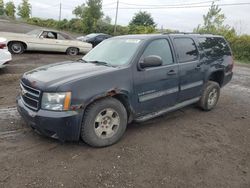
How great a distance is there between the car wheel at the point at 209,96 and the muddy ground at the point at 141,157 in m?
0.57

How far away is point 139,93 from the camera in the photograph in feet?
14.9

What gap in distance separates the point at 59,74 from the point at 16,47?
10.3 m

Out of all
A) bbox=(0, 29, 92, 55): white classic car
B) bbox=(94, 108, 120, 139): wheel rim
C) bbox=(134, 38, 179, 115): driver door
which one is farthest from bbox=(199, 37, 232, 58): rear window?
bbox=(0, 29, 92, 55): white classic car

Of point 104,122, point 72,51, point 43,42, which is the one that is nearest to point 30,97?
point 104,122

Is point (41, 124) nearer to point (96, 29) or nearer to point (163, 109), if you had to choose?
point (163, 109)

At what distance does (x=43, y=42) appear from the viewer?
14016 mm

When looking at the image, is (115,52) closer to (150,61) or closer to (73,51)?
(150,61)

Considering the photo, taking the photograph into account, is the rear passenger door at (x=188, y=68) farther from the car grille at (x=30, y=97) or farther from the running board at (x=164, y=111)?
the car grille at (x=30, y=97)

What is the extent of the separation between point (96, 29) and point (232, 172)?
39340 mm

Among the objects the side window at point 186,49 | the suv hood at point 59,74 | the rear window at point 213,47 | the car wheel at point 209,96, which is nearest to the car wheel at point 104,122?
the suv hood at point 59,74

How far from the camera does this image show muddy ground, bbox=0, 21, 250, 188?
3.42 meters

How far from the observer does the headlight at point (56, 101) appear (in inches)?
146

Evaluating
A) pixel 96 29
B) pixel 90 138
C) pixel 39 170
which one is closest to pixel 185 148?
pixel 90 138

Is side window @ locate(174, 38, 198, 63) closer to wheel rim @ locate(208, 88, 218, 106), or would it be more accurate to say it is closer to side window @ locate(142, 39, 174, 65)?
side window @ locate(142, 39, 174, 65)
